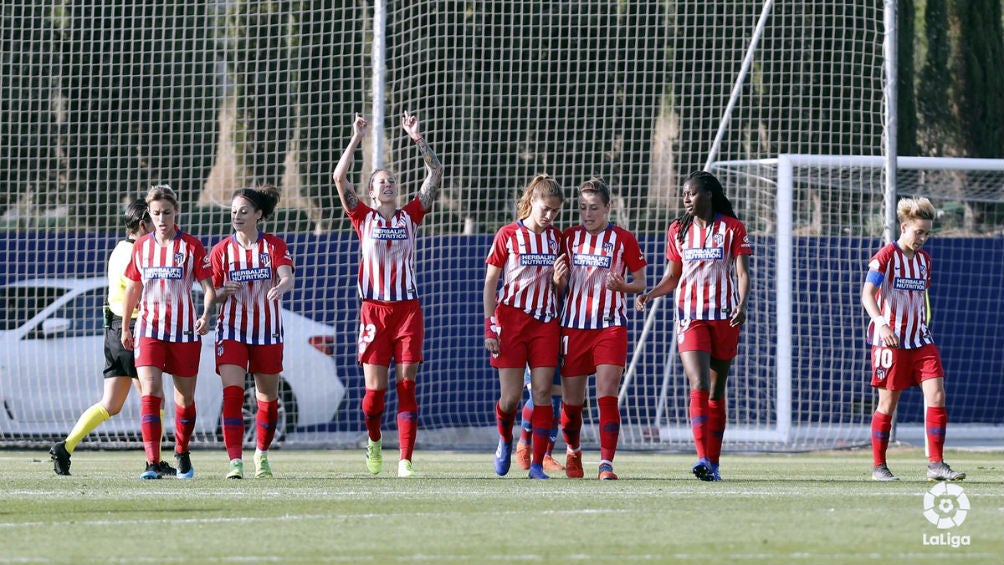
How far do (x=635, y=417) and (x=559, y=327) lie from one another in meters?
6.22

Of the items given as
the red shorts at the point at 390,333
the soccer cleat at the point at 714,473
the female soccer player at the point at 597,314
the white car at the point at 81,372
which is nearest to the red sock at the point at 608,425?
the female soccer player at the point at 597,314

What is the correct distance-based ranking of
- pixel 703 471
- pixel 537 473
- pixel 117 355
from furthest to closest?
1. pixel 117 355
2. pixel 537 473
3. pixel 703 471

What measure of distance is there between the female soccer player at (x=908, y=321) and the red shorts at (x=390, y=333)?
2.53 m

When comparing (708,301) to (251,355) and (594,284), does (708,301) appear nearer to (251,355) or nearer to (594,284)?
(594,284)

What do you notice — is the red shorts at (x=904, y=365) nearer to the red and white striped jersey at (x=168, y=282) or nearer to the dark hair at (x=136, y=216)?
the red and white striped jersey at (x=168, y=282)

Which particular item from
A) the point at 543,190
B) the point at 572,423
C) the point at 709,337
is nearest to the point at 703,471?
the point at 709,337

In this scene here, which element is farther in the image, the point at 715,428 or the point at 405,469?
the point at 405,469

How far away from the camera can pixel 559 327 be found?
376 inches

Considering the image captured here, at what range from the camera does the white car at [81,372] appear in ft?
46.8

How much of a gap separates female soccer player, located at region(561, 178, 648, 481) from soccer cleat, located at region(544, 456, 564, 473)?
1199mm

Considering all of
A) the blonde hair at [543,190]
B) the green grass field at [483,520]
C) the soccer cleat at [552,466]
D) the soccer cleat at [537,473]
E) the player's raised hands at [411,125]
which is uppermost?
the player's raised hands at [411,125]

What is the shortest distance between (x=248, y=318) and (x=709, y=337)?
2.57 m

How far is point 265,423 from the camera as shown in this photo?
31.4 ft

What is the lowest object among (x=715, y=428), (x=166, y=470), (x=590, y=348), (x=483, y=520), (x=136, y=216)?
(x=166, y=470)
